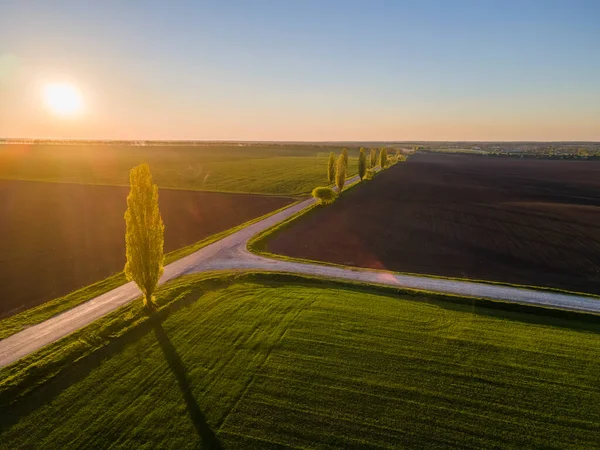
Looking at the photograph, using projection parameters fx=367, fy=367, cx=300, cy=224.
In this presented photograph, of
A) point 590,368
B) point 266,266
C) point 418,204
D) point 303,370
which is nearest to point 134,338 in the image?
point 303,370

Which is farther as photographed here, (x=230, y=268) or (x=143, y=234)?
(x=230, y=268)

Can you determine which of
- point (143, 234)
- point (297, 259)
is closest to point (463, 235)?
point (297, 259)

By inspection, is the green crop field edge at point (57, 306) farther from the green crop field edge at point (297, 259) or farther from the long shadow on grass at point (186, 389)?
the green crop field edge at point (297, 259)

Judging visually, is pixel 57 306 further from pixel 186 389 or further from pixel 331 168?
pixel 331 168

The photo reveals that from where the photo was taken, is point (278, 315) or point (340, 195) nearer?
point (278, 315)

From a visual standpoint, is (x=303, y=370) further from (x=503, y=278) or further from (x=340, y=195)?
(x=340, y=195)

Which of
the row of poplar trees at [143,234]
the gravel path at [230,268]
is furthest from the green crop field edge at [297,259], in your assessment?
the row of poplar trees at [143,234]

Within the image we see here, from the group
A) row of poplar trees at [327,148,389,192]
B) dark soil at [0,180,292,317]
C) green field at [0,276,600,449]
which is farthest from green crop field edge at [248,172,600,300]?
row of poplar trees at [327,148,389,192]
